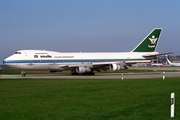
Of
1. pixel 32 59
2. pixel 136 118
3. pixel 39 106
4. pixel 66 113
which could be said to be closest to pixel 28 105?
pixel 39 106

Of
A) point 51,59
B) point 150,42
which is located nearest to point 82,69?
point 51,59

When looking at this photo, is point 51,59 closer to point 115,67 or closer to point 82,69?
point 82,69

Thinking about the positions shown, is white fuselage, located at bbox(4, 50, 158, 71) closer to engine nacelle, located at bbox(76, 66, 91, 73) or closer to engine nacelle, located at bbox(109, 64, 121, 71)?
engine nacelle, located at bbox(76, 66, 91, 73)

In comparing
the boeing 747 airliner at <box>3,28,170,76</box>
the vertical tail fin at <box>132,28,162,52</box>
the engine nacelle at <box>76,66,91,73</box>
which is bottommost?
the engine nacelle at <box>76,66,91,73</box>

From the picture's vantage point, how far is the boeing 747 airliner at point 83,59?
117 ft

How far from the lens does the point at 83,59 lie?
38938 mm

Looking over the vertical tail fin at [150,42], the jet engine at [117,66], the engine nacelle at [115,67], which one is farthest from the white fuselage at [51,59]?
the vertical tail fin at [150,42]

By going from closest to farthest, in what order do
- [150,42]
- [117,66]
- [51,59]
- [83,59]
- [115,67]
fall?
[51,59] → [115,67] → [117,66] → [83,59] → [150,42]

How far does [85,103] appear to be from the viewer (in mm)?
10969

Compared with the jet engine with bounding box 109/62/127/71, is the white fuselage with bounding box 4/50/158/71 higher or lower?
higher

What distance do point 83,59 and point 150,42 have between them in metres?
12.5

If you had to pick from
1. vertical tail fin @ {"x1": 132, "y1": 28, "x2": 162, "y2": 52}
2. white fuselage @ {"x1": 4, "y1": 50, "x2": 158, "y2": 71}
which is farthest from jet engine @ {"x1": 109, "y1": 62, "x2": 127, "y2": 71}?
vertical tail fin @ {"x1": 132, "y1": 28, "x2": 162, "y2": 52}

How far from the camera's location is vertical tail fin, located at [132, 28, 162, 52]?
141ft

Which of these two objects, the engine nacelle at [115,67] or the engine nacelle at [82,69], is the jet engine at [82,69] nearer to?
the engine nacelle at [82,69]
